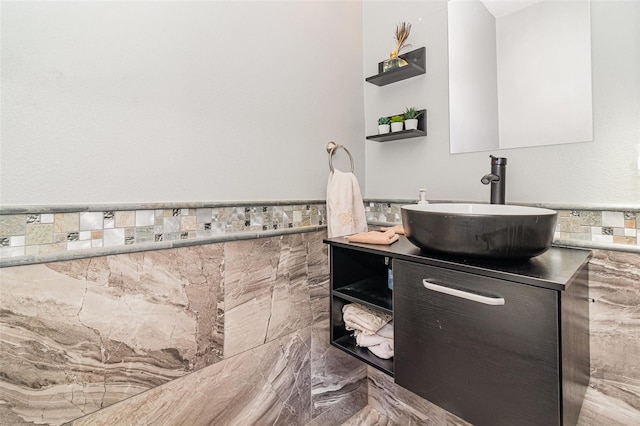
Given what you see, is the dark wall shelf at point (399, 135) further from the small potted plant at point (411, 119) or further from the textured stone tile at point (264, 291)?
the textured stone tile at point (264, 291)

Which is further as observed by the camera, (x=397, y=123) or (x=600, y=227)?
(x=397, y=123)

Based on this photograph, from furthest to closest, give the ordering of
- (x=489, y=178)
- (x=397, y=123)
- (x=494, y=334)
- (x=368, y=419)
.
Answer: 1. (x=368, y=419)
2. (x=397, y=123)
3. (x=489, y=178)
4. (x=494, y=334)

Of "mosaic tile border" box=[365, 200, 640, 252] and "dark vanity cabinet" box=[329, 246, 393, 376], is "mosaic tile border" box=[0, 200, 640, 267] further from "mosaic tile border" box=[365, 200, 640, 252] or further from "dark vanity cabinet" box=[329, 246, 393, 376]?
"dark vanity cabinet" box=[329, 246, 393, 376]

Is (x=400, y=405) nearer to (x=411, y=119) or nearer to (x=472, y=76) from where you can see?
(x=411, y=119)

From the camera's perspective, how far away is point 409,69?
4.66ft

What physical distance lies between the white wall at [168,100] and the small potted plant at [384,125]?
196 mm

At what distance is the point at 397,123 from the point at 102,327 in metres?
1.41

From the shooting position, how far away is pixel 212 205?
1119 mm

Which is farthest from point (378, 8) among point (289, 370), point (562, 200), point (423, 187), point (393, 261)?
point (289, 370)

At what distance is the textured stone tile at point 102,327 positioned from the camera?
0.78 m

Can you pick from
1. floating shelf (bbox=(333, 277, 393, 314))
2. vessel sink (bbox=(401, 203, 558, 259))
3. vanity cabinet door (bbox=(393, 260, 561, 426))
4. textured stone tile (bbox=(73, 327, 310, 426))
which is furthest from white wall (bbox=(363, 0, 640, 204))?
textured stone tile (bbox=(73, 327, 310, 426))

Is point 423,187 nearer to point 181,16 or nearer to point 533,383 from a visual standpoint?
point 533,383

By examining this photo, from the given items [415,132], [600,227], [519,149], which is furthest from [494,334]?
[415,132]

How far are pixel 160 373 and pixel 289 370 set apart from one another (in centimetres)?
57
